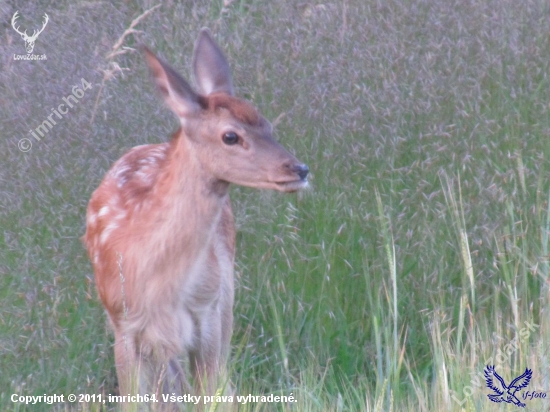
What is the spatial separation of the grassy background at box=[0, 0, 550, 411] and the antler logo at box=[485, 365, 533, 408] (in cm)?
46

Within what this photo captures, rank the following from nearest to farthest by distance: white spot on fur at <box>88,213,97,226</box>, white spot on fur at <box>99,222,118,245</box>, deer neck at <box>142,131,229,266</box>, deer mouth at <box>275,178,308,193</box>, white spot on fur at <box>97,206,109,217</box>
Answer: deer mouth at <box>275,178,308,193</box>, deer neck at <box>142,131,229,266</box>, white spot on fur at <box>99,222,118,245</box>, white spot on fur at <box>97,206,109,217</box>, white spot on fur at <box>88,213,97,226</box>

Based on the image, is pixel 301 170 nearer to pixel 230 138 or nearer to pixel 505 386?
pixel 230 138

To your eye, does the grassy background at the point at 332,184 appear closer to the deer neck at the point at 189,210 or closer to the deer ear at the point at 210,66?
the deer neck at the point at 189,210

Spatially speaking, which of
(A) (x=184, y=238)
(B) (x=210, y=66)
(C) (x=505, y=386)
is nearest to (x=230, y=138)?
(A) (x=184, y=238)

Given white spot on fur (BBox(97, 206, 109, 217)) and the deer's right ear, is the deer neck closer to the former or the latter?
the deer's right ear

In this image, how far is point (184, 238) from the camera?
170 inches

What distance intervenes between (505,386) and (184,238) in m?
1.58

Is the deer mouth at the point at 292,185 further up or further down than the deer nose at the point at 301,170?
further down

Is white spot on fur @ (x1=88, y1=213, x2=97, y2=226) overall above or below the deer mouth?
above

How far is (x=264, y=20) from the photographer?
6.41 m

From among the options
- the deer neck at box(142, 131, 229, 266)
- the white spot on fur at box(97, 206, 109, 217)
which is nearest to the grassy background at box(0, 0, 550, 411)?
the white spot on fur at box(97, 206, 109, 217)

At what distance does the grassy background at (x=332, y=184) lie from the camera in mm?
4750

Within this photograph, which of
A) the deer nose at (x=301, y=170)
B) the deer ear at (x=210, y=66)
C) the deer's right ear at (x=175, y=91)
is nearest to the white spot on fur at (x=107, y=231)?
the deer's right ear at (x=175, y=91)

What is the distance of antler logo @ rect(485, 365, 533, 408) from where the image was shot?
338 cm
